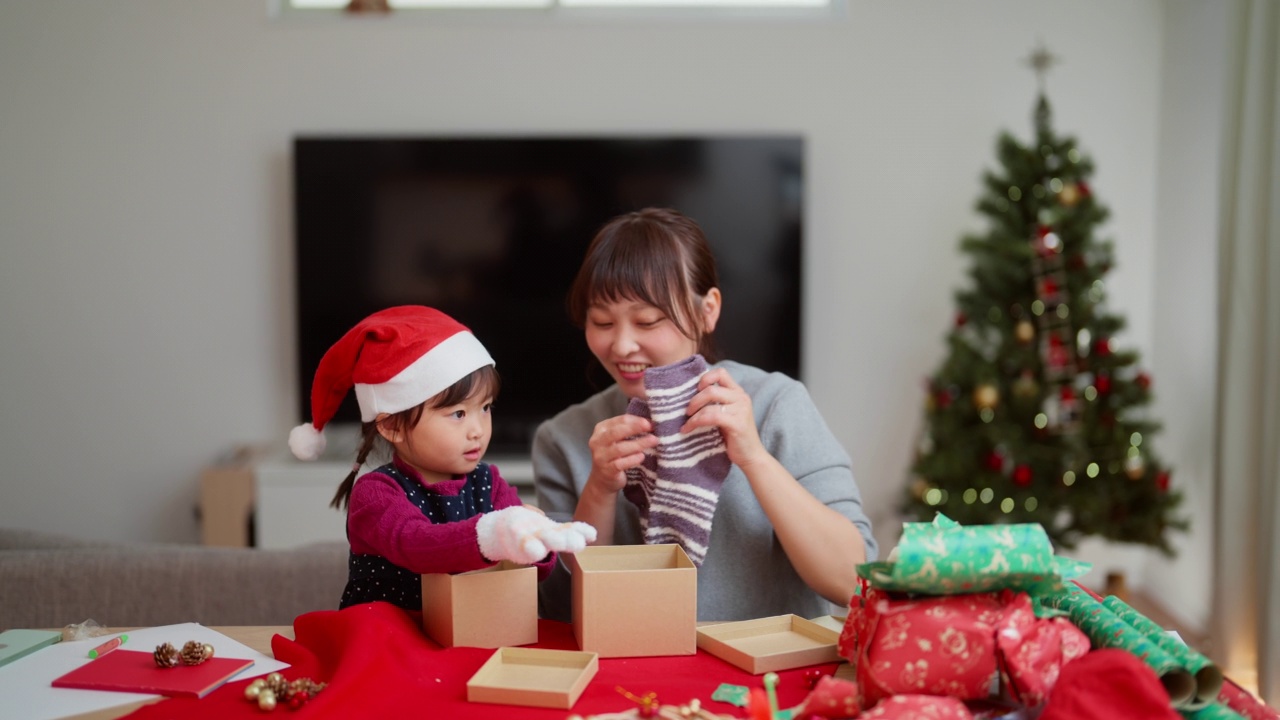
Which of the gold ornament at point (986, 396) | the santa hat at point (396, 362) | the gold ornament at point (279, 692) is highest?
the santa hat at point (396, 362)

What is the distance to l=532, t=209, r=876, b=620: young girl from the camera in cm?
133

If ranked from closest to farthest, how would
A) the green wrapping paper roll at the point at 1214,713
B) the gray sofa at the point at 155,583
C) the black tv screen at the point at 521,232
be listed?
1. the green wrapping paper roll at the point at 1214,713
2. the gray sofa at the point at 155,583
3. the black tv screen at the point at 521,232

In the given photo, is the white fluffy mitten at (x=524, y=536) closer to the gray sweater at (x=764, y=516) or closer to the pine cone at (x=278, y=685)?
the pine cone at (x=278, y=685)

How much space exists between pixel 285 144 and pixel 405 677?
11.2ft

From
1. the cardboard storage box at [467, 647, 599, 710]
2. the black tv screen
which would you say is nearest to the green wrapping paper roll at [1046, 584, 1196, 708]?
the cardboard storage box at [467, 647, 599, 710]

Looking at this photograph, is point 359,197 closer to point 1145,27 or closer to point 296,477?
point 296,477

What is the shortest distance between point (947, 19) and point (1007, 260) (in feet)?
3.55

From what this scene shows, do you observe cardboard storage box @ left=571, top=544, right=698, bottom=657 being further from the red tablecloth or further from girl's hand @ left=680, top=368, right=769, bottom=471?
girl's hand @ left=680, top=368, right=769, bottom=471

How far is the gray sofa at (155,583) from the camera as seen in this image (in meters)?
1.88

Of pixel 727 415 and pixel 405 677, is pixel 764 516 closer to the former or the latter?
pixel 727 415

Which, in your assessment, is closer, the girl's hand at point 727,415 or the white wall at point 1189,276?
the girl's hand at point 727,415

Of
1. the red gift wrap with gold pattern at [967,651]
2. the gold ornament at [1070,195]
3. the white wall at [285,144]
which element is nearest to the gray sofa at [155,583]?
the red gift wrap with gold pattern at [967,651]

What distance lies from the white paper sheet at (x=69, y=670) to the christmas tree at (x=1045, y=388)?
284 cm

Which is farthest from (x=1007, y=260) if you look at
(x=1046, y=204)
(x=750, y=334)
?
(x=750, y=334)
